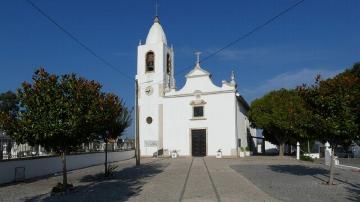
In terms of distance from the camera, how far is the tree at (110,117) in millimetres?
13492

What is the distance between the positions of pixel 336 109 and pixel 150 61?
1177 inches

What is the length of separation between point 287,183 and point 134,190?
221 inches

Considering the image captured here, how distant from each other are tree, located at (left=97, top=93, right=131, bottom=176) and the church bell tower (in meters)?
20.8

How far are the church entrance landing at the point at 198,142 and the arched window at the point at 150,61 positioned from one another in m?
8.17

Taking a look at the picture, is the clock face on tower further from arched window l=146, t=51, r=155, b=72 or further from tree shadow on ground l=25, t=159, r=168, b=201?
tree shadow on ground l=25, t=159, r=168, b=201

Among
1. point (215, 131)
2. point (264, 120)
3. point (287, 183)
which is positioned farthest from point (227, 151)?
point (287, 183)

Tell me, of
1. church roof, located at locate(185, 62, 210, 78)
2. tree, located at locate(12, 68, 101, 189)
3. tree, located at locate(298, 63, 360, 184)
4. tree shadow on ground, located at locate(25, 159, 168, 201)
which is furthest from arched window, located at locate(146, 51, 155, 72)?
tree, located at locate(12, 68, 101, 189)

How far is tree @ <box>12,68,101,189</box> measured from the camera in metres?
12.1

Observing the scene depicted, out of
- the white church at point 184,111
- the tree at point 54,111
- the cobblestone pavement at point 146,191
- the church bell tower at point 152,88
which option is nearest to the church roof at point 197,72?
the white church at point 184,111

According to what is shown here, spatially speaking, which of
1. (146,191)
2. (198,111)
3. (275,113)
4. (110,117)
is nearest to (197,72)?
(198,111)

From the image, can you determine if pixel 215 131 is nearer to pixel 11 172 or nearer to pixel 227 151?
pixel 227 151

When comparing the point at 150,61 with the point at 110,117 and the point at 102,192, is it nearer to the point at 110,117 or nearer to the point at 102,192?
the point at 110,117

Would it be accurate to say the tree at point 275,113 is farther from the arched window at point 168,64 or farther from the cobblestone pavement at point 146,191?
the cobblestone pavement at point 146,191

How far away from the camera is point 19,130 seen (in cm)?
1216
